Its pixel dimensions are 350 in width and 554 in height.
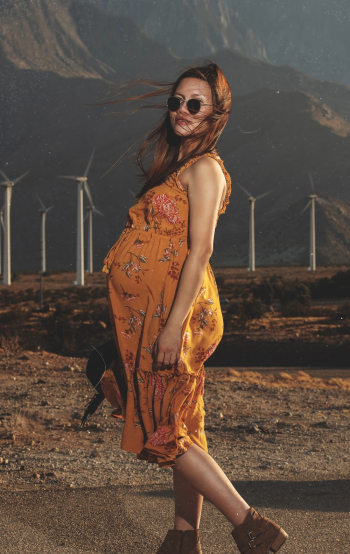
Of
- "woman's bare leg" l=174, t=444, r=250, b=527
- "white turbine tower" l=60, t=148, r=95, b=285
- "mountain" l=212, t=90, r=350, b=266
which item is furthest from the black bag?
"mountain" l=212, t=90, r=350, b=266

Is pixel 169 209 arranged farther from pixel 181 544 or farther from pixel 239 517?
pixel 181 544

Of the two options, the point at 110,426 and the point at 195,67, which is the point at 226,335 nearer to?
the point at 110,426

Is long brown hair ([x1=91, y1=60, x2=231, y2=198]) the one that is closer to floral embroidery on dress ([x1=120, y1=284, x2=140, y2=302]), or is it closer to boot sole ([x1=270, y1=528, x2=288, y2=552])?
floral embroidery on dress ([x1=120, y1=284, x2=140, y2=302])

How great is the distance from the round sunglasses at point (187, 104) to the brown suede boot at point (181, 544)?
2.16 metres

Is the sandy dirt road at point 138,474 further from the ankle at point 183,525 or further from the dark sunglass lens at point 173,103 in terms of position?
the dark sunglass lens at point 173,103

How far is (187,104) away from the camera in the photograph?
3.79m

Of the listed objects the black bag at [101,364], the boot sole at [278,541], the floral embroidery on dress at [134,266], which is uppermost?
the floral embroidery on dress at [134,266]

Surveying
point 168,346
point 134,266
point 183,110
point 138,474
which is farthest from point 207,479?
point 138,474

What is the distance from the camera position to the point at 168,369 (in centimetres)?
357

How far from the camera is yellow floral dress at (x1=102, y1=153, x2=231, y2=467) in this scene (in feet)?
11.8

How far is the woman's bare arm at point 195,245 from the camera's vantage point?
11.3 feet

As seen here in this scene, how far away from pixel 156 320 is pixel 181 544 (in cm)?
117

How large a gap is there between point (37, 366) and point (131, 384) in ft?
31.1

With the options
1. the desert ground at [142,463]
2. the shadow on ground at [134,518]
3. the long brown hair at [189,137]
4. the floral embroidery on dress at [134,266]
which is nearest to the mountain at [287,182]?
the desert ground at [142,463]
